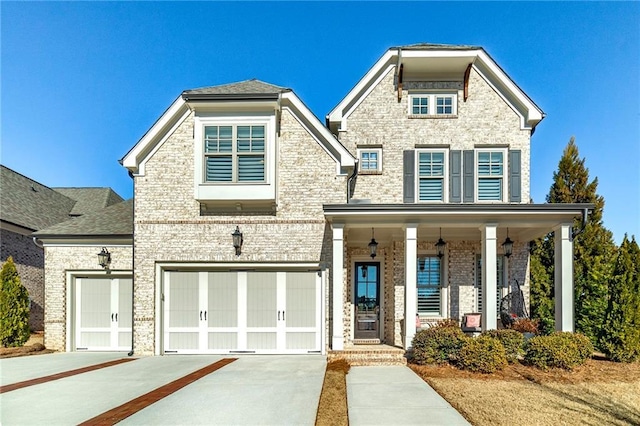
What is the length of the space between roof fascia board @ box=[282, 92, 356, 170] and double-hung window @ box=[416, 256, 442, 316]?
14.2 ft

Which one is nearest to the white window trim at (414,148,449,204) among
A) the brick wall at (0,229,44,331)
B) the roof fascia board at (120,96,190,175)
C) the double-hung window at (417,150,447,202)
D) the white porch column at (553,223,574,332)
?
the double-hung window at (417,150,447,202)

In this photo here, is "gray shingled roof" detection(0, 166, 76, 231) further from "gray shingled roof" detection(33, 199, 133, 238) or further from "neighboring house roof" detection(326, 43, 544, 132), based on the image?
"neighboring house roof" detection(326, 43, 544, 132)

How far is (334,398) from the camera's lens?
253 inches

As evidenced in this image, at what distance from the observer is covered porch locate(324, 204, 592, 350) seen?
9.75 m

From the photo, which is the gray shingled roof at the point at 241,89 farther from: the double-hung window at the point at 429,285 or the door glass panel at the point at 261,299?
the double-hung window at the point at 429,285

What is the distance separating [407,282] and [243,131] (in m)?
6.22

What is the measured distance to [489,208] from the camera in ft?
31.6

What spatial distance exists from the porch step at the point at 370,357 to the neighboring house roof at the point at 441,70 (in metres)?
7.09

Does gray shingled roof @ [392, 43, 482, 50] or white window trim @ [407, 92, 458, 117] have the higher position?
gray shingled roof @ [392, 43, 482, 50]

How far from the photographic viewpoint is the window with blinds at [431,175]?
12312mm

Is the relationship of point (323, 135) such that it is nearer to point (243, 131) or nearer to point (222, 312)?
point (243, 131)

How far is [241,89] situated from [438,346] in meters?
8.99

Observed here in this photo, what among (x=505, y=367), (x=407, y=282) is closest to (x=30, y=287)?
(x=407, y=282)

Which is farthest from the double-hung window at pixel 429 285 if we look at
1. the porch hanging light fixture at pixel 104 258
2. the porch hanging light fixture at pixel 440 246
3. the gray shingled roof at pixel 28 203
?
the gray shingled roof at pixel 28 203
